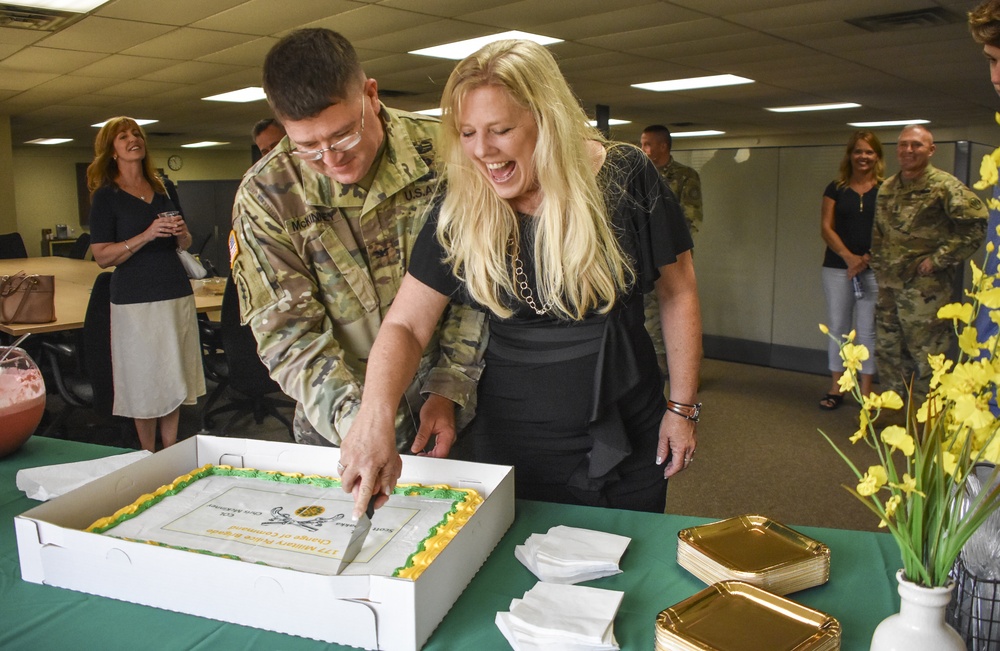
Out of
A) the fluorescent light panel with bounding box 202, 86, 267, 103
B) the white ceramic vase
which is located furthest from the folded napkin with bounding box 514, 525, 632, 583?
the fluorescent light panel with bounding box 202, 86, 267, 103

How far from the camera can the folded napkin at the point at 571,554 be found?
108 cm

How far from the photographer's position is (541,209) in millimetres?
1421

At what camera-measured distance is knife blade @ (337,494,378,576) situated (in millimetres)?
1068

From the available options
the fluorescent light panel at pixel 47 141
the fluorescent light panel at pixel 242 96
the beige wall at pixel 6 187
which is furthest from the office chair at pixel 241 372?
the fluorescent light panel at pixel 47 141

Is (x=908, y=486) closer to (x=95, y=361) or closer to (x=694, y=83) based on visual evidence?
(x=95, y=361)

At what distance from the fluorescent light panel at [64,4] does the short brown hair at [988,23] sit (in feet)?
15.8

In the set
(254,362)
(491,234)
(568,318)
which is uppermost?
(491,234)

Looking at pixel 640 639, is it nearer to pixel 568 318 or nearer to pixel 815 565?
pixel 815 565

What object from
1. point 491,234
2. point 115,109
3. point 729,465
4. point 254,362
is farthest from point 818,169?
point 115,109

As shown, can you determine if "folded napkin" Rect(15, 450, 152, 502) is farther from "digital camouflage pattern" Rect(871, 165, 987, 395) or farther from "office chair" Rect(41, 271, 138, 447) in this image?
"digital camouflage pattern" Rect(871, 165, 987, 395)

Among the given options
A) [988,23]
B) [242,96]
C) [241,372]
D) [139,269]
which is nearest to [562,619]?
[988,23]

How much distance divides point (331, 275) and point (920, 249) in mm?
3855

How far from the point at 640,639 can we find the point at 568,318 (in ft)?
2.15

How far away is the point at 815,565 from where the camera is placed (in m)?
1.05
